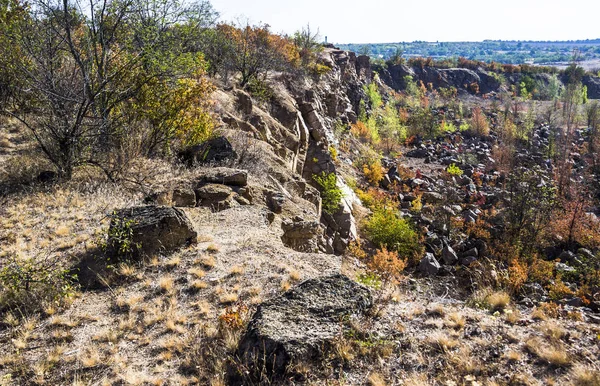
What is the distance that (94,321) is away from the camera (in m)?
5.13

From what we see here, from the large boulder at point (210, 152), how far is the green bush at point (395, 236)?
7.40m

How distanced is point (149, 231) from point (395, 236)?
37.6 ft

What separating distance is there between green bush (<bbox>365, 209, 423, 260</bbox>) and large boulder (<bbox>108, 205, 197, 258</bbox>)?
→ 1031 cm

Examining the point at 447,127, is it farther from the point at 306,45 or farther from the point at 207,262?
the point at 207,262

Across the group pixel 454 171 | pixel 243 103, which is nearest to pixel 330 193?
pixel 243 103

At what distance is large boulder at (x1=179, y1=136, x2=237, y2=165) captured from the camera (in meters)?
11.6

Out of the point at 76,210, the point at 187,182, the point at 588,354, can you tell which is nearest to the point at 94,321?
the point at 76,210

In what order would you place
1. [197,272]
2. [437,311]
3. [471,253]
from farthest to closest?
[471,253], [197,272], [437,311]

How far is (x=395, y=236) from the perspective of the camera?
1577cm

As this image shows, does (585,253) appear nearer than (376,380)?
No

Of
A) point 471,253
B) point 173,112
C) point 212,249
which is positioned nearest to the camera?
point 212,249

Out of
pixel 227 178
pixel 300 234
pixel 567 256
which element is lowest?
pixel 567 256

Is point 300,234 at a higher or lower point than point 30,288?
lower

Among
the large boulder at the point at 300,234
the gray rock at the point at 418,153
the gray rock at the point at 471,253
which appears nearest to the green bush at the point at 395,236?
the gray rock at the point at 471,253
